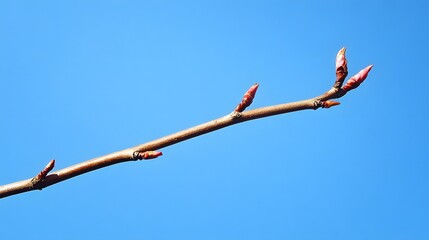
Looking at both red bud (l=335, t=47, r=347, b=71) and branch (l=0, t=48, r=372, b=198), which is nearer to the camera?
branch (l=0, t=48, r=372, b=198)

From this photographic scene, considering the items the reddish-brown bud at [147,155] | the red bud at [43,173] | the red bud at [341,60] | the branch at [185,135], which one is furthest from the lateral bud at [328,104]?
the red bud at [43,173]

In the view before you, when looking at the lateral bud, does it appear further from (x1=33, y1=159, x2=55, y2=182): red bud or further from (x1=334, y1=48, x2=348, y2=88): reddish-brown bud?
(x1=33, y1=159, x2=55, y2=182): red bud

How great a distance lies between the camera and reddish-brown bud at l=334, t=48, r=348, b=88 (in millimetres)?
2205

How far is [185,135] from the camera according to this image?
7.11 ft

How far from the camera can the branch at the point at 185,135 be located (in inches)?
84.9

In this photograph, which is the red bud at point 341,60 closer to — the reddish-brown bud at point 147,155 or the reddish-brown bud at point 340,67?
the reddish-brown bud at point 340,67

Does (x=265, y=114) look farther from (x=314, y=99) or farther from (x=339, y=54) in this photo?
(x=339, y=54)

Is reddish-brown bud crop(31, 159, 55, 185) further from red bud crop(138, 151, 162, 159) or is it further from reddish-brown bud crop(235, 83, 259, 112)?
reddish-brown bud crop(235, 83, 259, 112)

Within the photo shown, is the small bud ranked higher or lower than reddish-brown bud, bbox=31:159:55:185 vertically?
higher

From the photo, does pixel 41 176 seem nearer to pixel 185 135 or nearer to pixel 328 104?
pixel 185 135

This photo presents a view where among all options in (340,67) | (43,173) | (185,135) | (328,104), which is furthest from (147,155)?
(340,67)

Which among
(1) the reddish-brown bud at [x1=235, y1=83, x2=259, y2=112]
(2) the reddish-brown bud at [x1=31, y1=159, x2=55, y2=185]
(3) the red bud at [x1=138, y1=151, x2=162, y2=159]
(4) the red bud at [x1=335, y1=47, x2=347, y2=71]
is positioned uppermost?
(4) the red bud at [x1=335, y1=47, x2=347, y2=71]

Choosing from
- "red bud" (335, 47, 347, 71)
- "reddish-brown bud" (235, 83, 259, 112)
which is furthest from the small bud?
"reddish-brown bud" (235, 83, 259, 112)

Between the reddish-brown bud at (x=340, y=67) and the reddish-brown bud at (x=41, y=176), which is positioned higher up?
the reddish-brown bud at (x=340, y=67)
